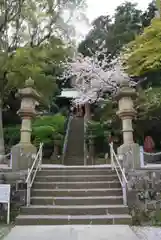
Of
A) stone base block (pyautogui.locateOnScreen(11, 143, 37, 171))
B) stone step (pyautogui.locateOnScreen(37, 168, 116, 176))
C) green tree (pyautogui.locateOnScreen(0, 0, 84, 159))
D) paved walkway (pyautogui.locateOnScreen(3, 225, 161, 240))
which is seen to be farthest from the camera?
green tree (pyautogui.locateOnScreen(0, 0, 84, 159))

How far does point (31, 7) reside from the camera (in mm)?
13445

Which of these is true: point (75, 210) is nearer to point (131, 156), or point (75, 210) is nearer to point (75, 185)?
point (75, 185)

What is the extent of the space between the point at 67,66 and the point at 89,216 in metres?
15.0

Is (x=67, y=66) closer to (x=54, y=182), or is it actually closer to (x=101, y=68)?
(x=101, y=68)

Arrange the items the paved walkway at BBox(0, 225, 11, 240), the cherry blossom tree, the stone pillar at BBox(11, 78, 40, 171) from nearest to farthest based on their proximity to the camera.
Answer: the paved walkway at BBox(0, 225, 11, 240) → the stone pillar at BBox(11, 78, 40, 171) → the cherry blossom tree

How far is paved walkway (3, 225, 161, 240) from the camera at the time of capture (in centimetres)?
519

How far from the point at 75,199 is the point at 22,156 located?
2.17m

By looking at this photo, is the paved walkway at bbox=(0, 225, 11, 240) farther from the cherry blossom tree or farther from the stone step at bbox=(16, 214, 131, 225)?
the cherry blossom tree

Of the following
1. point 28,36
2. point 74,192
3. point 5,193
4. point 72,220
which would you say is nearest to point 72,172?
point 74,192

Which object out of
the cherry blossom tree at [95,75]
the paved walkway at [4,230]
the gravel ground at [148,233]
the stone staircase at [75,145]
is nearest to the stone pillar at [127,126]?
the gravel ground at [148,233]

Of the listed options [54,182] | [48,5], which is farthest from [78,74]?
[54,182]

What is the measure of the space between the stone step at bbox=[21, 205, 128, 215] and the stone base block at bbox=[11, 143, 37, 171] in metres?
1.50

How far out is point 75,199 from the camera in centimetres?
716

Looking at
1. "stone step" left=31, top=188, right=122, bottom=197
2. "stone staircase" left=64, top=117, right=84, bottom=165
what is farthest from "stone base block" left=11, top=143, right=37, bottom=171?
"stone staircase" left=64, top=117, right=84, bottom=165
